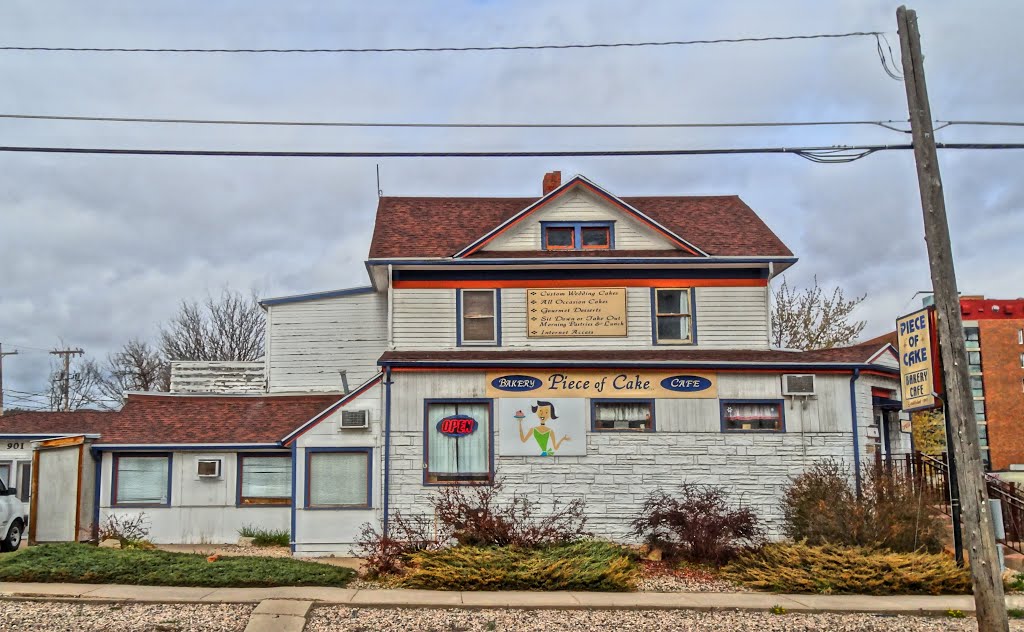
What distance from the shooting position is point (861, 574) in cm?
1411

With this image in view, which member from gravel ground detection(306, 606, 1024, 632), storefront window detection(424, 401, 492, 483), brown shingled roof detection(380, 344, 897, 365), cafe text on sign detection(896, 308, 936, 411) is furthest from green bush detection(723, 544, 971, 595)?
storefront window detection(424, 401, 492, 483)

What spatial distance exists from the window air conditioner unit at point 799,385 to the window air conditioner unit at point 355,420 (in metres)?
8.34

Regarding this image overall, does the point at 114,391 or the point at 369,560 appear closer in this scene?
the point at 369,560

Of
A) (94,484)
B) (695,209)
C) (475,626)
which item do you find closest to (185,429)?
(94,484)

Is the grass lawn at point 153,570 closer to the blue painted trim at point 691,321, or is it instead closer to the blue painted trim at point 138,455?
the blue painted trim at point 138,455

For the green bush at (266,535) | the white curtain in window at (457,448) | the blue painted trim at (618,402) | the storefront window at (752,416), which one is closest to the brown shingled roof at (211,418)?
the green bush at (266,535)

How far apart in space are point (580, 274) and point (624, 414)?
3869 mm

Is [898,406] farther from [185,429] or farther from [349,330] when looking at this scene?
[185,429]

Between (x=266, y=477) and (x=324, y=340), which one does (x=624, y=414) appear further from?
(x=324, y=340)

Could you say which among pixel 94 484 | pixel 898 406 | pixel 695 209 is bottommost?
pixel 94 484

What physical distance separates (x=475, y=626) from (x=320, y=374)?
12629 mm

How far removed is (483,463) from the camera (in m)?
18.3

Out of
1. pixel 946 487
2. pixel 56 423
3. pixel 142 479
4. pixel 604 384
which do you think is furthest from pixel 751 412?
pixel 56 423

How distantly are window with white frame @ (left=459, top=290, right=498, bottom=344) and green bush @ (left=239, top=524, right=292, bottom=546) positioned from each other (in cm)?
571
